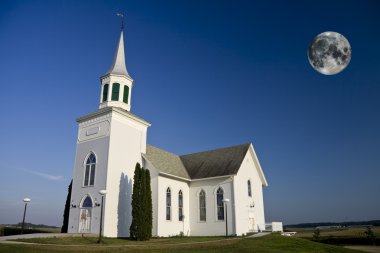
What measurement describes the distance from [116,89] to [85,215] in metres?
11.5

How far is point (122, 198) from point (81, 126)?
8.13m

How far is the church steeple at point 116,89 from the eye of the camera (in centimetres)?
2852

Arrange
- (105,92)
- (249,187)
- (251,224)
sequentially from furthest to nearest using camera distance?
(249,187)
(251,224)
(105,92)

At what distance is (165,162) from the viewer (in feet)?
103

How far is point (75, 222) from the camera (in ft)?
84.3

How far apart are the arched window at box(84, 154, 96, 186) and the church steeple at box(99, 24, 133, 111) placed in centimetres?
498

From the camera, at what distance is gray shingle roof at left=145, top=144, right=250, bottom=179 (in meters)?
29.9

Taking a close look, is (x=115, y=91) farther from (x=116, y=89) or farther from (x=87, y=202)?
(x=87, y=202)

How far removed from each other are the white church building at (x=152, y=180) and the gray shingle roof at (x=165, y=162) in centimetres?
14

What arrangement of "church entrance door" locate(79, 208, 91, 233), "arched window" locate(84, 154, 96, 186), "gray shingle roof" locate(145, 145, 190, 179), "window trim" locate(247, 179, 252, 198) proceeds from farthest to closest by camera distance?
"window trim" locate(247, 179, 252, 198)
"gray shingle roof" locate(145, 145, 190, 179)
"arched window" locate(84, 154, 96, 186)
"church entrance door" locate(79, 208, 91, 233)

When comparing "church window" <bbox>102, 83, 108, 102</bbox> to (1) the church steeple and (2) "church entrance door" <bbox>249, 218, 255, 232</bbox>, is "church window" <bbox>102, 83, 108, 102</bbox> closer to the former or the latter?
Result: (1) the church steeple

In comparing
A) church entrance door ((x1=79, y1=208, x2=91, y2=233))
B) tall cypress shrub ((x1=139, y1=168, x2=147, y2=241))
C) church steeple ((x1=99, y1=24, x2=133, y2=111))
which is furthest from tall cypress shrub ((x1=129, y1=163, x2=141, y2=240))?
church steeple ((x1=99, y1=24, x2=133, y2=111))

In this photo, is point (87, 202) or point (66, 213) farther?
point (66, 213)

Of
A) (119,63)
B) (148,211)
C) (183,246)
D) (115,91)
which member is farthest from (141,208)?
(119,63)
